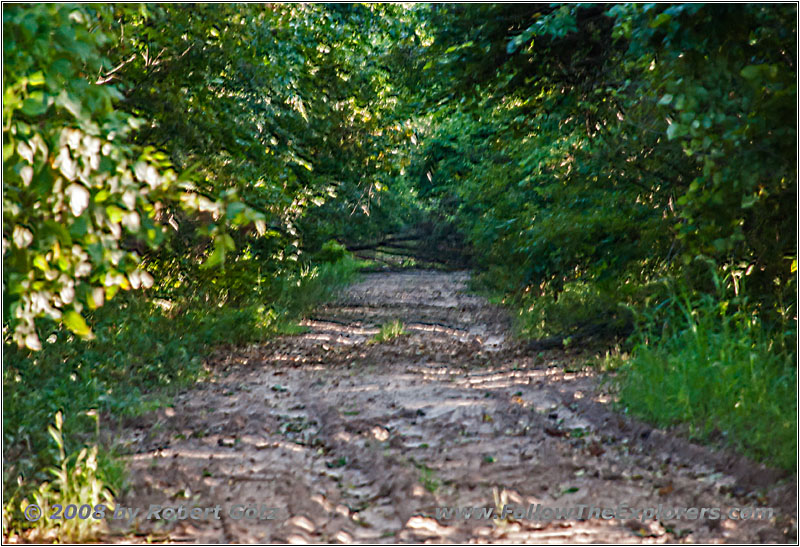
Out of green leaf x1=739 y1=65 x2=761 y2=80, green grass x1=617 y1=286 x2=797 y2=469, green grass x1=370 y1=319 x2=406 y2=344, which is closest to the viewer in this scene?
green leaf x1=739 y1=65 x2=761 y2=80

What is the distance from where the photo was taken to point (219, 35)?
28.3 feet

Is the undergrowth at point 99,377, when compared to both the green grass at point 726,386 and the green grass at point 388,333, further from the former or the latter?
the green grass at point 726,386

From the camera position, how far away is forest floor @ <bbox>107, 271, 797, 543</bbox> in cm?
391

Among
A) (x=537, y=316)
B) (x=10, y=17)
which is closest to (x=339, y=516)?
(x=10, y=17)

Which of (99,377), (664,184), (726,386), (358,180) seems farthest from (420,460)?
(358,180)

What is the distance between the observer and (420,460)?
4988 mm

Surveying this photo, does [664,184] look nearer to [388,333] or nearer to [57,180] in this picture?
[388,333]

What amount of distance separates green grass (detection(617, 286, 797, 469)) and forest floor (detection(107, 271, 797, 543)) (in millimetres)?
158

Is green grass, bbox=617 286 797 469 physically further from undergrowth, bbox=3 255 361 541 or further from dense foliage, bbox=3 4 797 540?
undergrowth, bbox=3 255 361 541

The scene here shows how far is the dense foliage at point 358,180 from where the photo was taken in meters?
3.14

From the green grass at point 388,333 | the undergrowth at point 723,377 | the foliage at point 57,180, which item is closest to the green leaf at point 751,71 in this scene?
the undergrowth at point 723,377

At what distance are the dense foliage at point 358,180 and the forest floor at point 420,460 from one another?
477mm

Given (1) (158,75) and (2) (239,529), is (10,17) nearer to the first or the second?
(2) (239,529)

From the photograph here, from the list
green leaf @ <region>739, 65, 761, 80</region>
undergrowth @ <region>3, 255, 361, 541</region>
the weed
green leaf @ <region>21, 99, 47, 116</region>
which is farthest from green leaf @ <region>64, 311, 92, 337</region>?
green leaf @ <region>739, 65, 761, 80</region>
